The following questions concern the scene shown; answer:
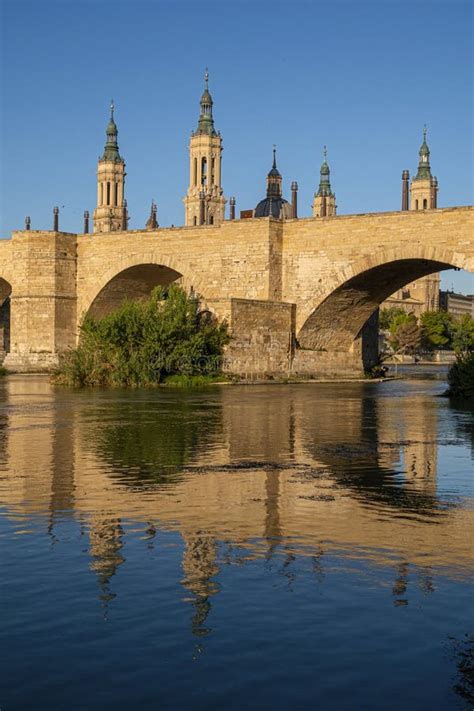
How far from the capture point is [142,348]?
30406 millimetres

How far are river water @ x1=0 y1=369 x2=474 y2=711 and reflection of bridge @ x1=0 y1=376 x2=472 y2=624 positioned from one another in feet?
0.11

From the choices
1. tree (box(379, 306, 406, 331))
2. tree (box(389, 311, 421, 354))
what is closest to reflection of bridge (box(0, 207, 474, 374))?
tree (box(389, 311, 421, 354))

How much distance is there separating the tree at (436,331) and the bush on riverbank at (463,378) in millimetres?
65070

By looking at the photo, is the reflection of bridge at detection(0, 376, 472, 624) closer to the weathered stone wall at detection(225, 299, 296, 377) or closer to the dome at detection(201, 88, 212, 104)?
the weathered stone wall at detection(225, 299, 296, 377)

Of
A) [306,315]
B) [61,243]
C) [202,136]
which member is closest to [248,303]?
[306,315]

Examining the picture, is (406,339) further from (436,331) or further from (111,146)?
(111,146)

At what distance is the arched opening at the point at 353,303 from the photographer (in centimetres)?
3491

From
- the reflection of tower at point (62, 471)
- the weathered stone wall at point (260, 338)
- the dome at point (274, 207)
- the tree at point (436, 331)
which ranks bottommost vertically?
the reflection of tower at point (62, 471)

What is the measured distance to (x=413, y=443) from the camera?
14016 millimetres

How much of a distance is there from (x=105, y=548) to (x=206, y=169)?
105 metres

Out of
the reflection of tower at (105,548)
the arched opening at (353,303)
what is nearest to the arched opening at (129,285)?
the arched opening at (353,303)

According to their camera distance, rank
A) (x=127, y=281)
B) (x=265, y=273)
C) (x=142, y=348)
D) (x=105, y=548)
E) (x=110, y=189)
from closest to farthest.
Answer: (x=105, y=548) → (x=142, y=348) → (x=265, y=273) → (x=127, y=281) → (x=110, y=189)

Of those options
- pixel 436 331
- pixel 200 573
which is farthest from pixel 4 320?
pixel 436 331

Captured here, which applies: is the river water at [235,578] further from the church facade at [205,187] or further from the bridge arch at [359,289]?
the church facade at [205,187]
